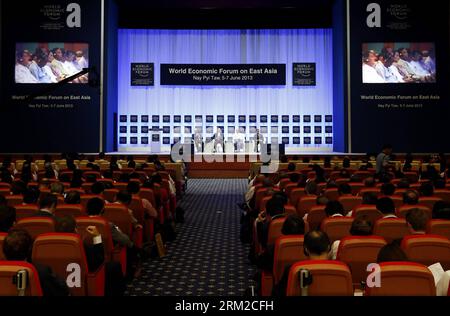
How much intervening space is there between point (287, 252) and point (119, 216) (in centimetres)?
286

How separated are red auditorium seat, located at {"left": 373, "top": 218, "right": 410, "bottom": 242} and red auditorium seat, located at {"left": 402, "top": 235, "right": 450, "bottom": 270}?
1.12 m

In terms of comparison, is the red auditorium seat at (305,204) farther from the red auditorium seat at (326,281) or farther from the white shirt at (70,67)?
the white shirt at (70,67)

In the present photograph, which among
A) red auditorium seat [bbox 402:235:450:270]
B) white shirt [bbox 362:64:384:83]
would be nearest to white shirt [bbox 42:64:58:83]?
white shirt [bbox 362:64:384:83]

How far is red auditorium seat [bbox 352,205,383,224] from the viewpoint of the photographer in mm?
5727

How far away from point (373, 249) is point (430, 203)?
352 cm

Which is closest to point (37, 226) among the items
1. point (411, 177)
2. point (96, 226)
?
point (96, 226)

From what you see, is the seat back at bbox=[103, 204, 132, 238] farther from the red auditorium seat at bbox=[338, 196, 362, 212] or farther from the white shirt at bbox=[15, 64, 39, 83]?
the white shirt at bbox=[15, 64, 39, 83]

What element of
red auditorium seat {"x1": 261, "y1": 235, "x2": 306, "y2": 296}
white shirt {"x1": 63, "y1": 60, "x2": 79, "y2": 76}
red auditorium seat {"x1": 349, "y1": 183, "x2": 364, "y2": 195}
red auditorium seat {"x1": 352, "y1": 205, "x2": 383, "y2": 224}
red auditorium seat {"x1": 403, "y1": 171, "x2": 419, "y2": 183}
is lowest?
red auditorium seat {"x1": 261, "y1": 235, "x2": 306, "y2": 296}

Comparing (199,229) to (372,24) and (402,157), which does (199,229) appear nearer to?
(402,157)

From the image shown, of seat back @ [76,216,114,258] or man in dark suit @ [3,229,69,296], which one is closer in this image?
man in dark suit @ [3,229,69,296]

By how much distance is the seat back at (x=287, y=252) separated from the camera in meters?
3.93

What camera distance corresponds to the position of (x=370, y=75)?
20297 mm

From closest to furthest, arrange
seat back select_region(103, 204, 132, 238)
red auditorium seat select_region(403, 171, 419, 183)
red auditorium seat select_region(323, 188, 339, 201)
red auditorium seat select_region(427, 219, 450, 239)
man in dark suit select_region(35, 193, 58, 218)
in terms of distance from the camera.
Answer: red auditorium seat select_region(427, 219, 450, 239) < man in dark suit select_region(35, 193, 58, 218) < seat back select_region(103, 204, 132, 238) < red auditorium seat select_region(323, 188, 339, 201) < red auditorium seat select_region(403, 171, 419, 183)

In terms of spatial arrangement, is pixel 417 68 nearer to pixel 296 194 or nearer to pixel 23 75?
pixel 296 194
